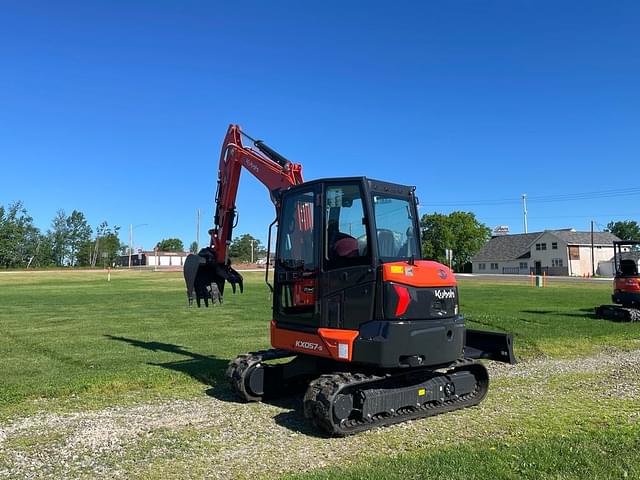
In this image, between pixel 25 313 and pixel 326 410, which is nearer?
pixel 326 410

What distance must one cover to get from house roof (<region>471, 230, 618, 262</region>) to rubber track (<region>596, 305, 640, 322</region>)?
70111 mm

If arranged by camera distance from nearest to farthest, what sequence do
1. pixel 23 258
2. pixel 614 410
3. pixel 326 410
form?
pixel 326 410, pixel 614 410, pixel 23 258

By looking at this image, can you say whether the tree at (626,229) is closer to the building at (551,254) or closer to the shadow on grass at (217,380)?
the building at (551,254)

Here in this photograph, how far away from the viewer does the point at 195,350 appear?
13.4m

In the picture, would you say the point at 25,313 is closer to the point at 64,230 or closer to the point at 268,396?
the point at 268,396

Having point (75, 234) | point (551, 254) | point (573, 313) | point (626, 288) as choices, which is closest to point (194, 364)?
point (626, 288)

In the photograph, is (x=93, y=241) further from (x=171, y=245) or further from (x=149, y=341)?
(x=149, y=341)

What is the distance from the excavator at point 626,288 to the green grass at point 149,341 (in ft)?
2.50

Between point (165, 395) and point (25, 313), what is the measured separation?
17.6 metres

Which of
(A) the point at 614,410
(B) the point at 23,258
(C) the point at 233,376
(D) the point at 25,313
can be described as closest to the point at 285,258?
(C) the point at 233,376

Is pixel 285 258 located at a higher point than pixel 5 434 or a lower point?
higher

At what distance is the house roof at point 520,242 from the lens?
87188mm

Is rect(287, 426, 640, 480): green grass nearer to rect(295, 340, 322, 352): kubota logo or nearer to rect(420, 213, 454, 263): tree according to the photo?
rect(295, 340, 322, 352): kubota logo

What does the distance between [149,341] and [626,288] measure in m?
15.5
